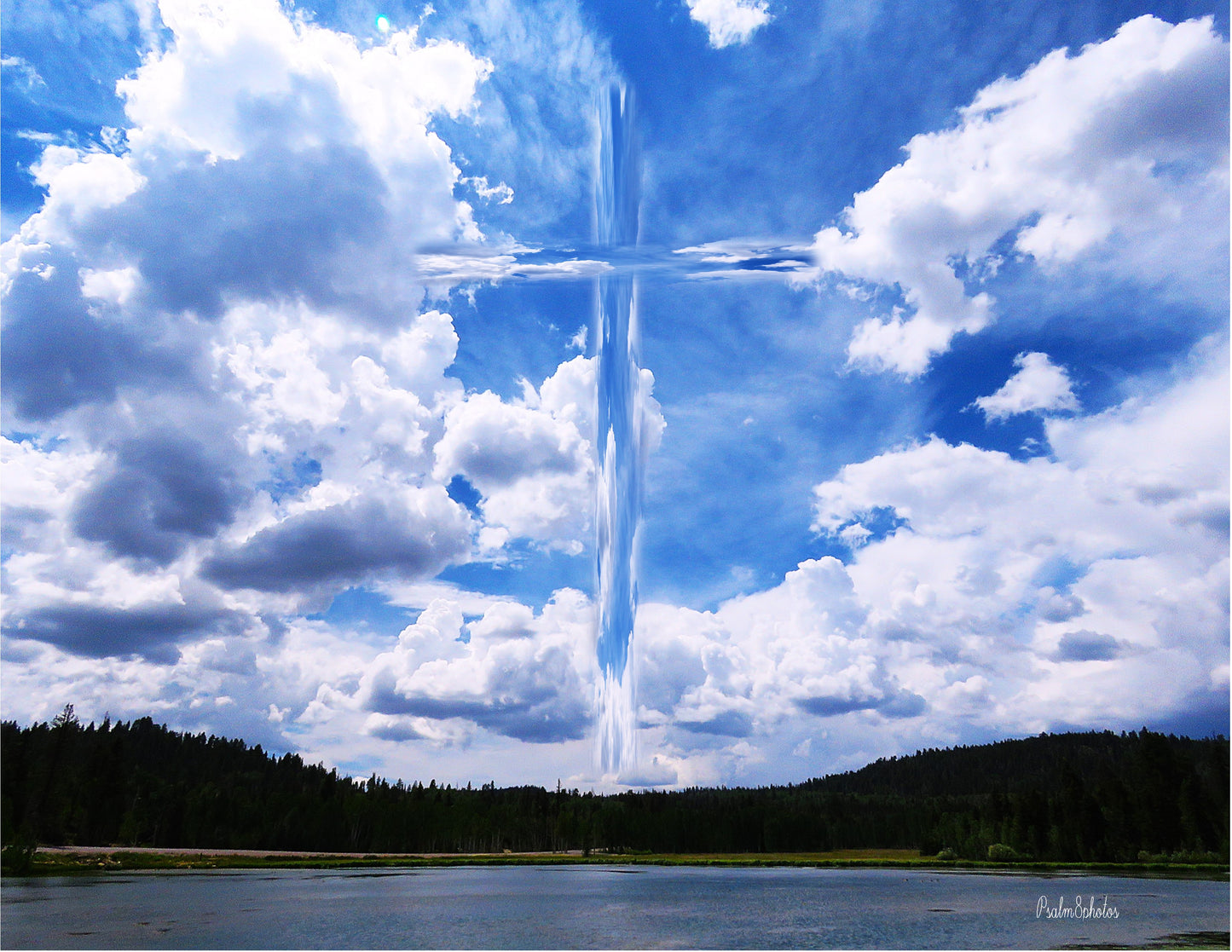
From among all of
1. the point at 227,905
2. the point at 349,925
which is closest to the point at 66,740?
the point at 227,905

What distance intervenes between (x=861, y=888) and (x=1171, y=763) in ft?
283

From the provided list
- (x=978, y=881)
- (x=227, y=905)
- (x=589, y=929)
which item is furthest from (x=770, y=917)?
(x=978, y=881)

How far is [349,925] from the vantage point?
74500 mm

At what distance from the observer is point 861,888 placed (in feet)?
412

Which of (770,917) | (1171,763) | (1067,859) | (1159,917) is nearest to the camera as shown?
(1159,917)

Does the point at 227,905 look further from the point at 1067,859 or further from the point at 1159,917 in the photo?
the point at 1067,859

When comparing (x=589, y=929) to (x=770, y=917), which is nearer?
(x=589, y=929)

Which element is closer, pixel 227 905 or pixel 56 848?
pixel 227 905

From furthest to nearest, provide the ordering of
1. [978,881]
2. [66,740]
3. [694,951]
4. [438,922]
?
[66,740]
[978,881]
[438,922]
[694,951]

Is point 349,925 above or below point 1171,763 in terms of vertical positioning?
below

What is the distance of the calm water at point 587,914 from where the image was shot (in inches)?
2466

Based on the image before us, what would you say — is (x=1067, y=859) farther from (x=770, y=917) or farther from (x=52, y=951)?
(x=52, y=951)

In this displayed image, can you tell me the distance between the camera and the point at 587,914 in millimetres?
88188

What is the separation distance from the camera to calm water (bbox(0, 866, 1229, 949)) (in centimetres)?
6262
